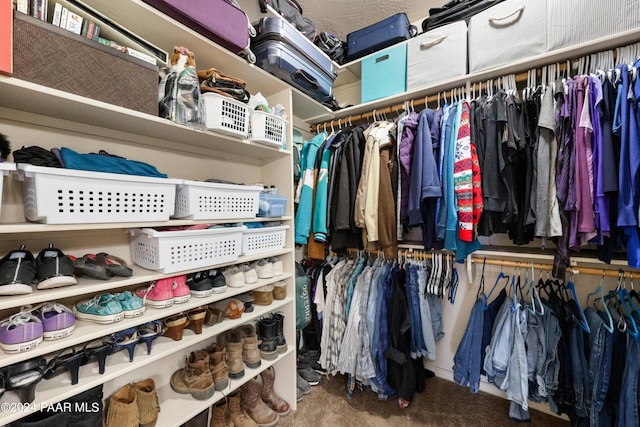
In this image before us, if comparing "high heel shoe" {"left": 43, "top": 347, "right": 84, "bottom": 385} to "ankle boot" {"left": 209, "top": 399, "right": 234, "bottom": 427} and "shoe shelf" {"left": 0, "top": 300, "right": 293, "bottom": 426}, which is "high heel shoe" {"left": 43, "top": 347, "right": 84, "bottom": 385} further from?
"ankle boot" {"left": 209, "top": 399, "right": 234, "bottom": 427}

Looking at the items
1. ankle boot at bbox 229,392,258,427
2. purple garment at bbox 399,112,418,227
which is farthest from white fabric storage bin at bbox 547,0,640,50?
ankle boot at bbox 229,392,258,427

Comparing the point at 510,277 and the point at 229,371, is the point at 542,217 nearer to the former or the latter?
the point at 510,277

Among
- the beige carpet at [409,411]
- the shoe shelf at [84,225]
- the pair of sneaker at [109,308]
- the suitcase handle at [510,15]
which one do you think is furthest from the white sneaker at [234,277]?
the suitcase handle at [510,15]

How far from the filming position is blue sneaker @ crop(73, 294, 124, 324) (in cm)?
84

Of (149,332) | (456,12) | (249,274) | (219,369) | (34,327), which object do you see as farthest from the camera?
(456,12)

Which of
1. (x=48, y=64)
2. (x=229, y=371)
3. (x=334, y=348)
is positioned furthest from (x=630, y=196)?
(x=48, y=64)

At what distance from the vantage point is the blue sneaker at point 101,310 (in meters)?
0.84

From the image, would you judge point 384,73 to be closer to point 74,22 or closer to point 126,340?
point 74,22

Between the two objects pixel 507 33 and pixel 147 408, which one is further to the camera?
pixel 507 33

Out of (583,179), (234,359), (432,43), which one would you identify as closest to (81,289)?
(234,359)

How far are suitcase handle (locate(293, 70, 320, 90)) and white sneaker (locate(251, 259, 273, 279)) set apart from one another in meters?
1.07

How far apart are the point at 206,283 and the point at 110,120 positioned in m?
0.72

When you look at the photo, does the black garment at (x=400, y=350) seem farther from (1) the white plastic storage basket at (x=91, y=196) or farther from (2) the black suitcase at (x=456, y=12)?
(2) the black suitcase at (x=456, y=12)

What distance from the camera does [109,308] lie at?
86 centimetres
